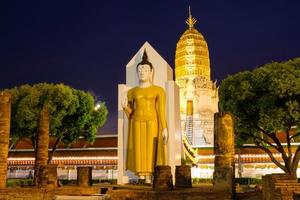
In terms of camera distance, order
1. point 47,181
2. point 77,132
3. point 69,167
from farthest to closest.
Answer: point 69,167 → point 77,132 → point 47,181

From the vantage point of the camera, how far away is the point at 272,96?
70.9 ft

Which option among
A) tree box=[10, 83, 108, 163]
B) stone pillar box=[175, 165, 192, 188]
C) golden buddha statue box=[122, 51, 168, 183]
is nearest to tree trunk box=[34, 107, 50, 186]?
tree box=[10, 83, 108, 163]

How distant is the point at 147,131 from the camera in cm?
2014

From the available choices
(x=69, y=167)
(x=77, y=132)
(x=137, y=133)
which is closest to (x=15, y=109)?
(x=77, y=132)

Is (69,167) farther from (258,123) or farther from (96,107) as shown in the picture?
(258,123)

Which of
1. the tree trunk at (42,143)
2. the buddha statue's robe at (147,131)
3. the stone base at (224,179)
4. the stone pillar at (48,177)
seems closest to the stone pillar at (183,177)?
the buddha statue's robe at (147,131)

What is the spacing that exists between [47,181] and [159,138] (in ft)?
19.2

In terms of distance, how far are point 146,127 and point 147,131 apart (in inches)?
8.1

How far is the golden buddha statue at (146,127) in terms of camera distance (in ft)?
65.4

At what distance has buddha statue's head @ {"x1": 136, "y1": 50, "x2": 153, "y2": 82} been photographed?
20.6 metres

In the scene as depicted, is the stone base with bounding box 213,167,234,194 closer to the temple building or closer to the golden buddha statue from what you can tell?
the golden buddha statue

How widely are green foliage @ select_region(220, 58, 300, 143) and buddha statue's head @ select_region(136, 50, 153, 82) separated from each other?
5.27m

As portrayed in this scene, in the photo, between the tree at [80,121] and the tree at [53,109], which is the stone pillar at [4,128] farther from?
the tree at [80,121]

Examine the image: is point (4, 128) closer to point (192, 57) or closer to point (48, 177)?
point (48, 177)
